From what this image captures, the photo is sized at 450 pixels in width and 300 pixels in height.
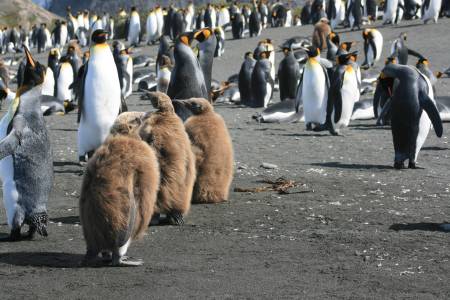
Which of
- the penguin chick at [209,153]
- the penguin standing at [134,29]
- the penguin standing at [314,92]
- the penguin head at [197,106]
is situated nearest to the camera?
the penguin chick at [209,153]

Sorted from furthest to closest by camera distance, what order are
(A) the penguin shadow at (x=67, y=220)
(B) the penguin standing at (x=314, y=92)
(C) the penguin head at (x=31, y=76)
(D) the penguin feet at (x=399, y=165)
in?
(B) the penguin standing at (x=314, y=92), (D) the penguin feet at (x=399, y=165), (A) the penguin shadow at (x=67, y=220), (C) the penguin head at (x=31, y=76)

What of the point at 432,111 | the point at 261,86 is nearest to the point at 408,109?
the point at 432,111

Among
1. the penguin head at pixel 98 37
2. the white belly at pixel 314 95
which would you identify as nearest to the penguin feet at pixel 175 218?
the penguin head at pixel 98 37

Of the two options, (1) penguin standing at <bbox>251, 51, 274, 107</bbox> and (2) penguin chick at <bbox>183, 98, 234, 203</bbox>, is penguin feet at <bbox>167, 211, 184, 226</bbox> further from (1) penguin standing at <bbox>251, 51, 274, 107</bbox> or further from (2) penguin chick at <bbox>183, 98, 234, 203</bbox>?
(1) penguin standing at <bbox>251, 51, 274, 107</bbox>

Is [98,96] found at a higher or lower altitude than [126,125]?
lower

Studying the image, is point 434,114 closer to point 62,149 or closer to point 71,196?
point 71,196

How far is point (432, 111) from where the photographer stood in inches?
349

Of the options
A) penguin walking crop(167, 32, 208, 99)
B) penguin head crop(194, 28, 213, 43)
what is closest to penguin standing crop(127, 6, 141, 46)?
penguin head crop(194, 28, 213, 43)

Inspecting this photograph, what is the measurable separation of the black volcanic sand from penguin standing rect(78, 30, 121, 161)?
41 cm

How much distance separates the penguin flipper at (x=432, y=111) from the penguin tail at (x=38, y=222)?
455 centimetres

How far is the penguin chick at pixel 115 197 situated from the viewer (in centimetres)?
480

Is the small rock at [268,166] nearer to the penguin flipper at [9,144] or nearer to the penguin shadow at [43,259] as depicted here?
the penguin flipper at [9,144]

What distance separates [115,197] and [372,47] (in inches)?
775

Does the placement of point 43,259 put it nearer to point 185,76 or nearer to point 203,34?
point 185,76
